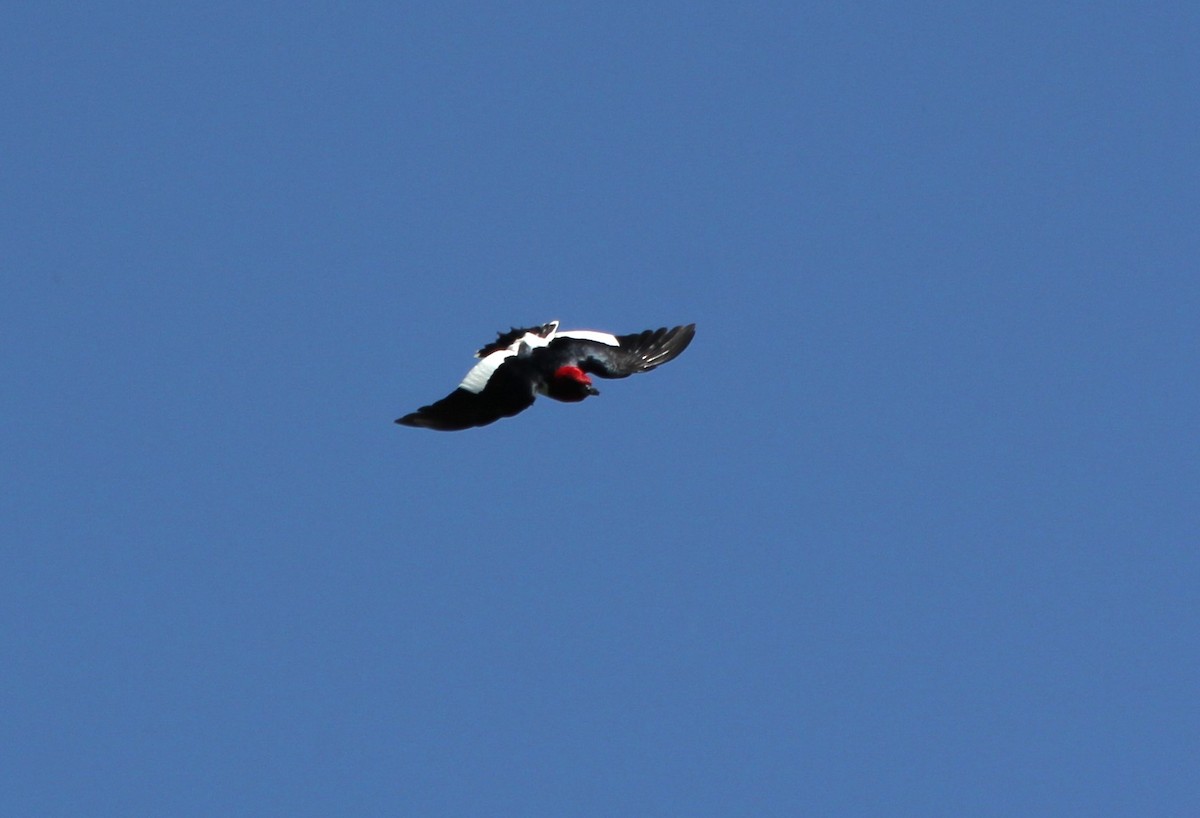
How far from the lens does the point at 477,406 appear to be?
38.3 meters

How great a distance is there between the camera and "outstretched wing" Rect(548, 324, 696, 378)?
40.2 meters

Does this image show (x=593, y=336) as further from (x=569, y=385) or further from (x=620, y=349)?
(x=569, y=385)

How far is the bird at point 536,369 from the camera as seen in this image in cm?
3812

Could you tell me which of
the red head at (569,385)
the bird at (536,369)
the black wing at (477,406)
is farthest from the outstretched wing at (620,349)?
the black wing at (477,406)

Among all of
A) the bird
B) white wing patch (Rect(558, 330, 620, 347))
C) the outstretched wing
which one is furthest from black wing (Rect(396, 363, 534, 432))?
white wing patch (Rect(558, 330, 620, 347))

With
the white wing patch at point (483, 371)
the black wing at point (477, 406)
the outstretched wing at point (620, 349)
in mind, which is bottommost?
the black wing at point (477, 406)

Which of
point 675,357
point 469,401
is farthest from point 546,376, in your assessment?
point 675,357

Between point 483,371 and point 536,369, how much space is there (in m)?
1.23

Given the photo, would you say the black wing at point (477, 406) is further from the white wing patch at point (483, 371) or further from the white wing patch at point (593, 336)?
Answer: the white wing patch at point (593, 336)

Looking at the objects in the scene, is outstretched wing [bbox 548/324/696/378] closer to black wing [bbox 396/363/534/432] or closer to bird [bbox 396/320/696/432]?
bird [bbox 396/320/696/432]

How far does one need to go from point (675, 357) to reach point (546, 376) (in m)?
4.55

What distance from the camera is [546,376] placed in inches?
1531

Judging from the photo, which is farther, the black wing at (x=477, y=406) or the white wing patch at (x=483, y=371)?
the white wing patch at (x=483, y=371)

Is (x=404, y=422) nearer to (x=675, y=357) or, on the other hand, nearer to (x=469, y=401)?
(x=469, y=401)
